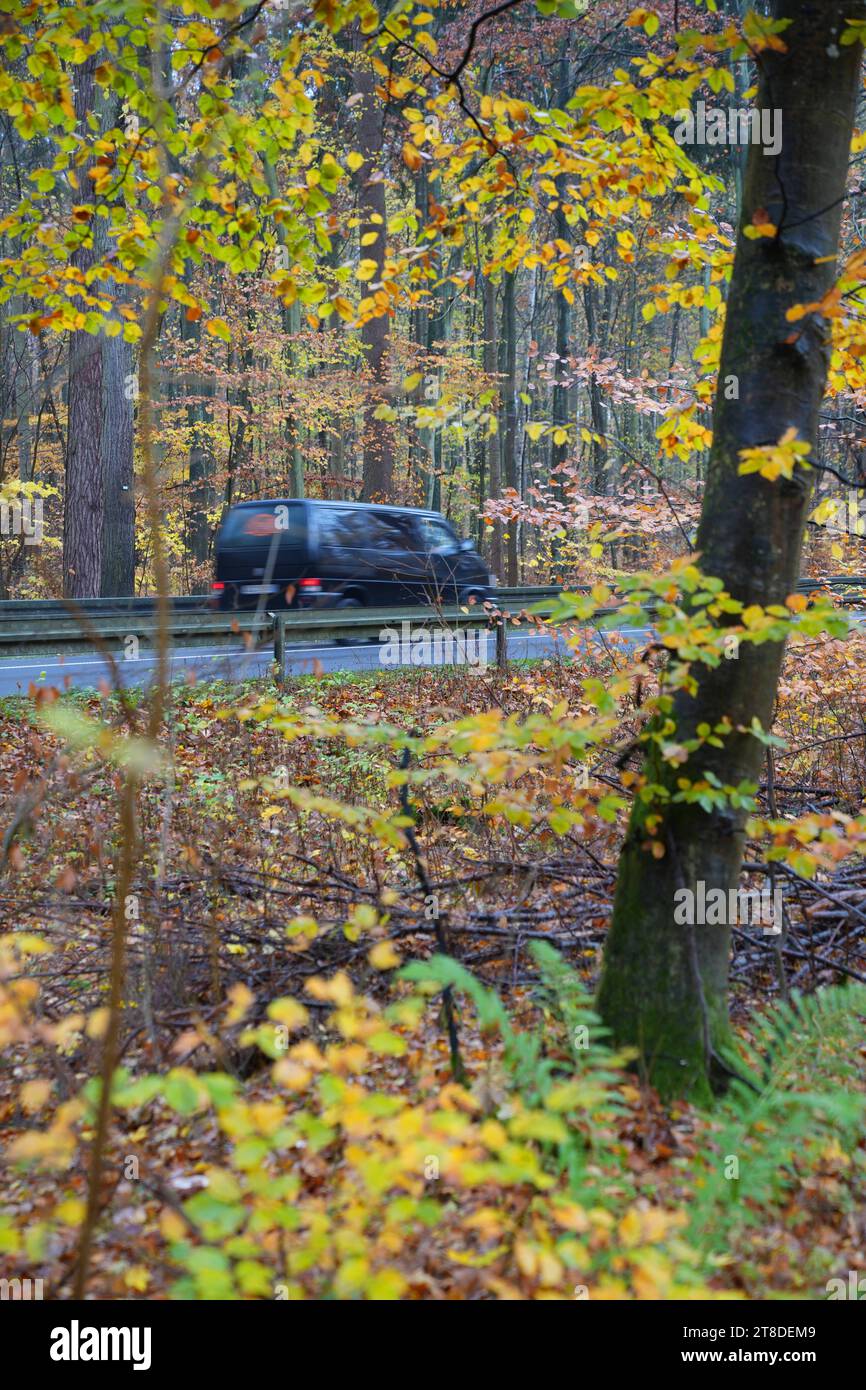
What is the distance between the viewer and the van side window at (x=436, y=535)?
15.0 m

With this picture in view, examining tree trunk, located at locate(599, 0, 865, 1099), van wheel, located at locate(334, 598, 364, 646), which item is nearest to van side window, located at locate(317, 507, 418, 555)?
van wheel, located at locate(334, 598, 364, 646)

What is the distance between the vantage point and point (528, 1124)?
7.07ft

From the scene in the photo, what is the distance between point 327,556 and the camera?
44.9 ft

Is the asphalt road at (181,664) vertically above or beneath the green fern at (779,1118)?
above

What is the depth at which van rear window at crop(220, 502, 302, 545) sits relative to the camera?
44.1 ft

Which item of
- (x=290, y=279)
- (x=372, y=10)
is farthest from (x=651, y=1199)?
(x=372, y=10)

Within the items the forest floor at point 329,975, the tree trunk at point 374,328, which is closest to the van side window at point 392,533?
the tree trunk at point 374,328

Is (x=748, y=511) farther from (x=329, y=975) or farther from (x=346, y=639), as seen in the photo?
(x=346, y=639)

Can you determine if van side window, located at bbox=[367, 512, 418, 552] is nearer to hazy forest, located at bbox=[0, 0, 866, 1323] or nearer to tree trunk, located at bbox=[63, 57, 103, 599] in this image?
tree trunk, located at bbox=[63, 57, 103, 599]

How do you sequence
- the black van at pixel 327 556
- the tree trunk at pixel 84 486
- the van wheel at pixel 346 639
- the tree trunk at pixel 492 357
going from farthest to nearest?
1. the tree trunk at pixel 492 357
2. the tree trunk at pixel 84 486
3. the black van at pixel 327 556
4. the van wheel at pixel 346 639

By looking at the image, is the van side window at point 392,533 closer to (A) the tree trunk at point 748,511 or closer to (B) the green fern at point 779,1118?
(A) the tree trunk at point 748,511

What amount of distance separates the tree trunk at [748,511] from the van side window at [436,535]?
1162cm

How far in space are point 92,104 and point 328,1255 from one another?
16.6m

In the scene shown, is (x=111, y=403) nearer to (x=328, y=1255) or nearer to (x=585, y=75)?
(x=585, y=75)
